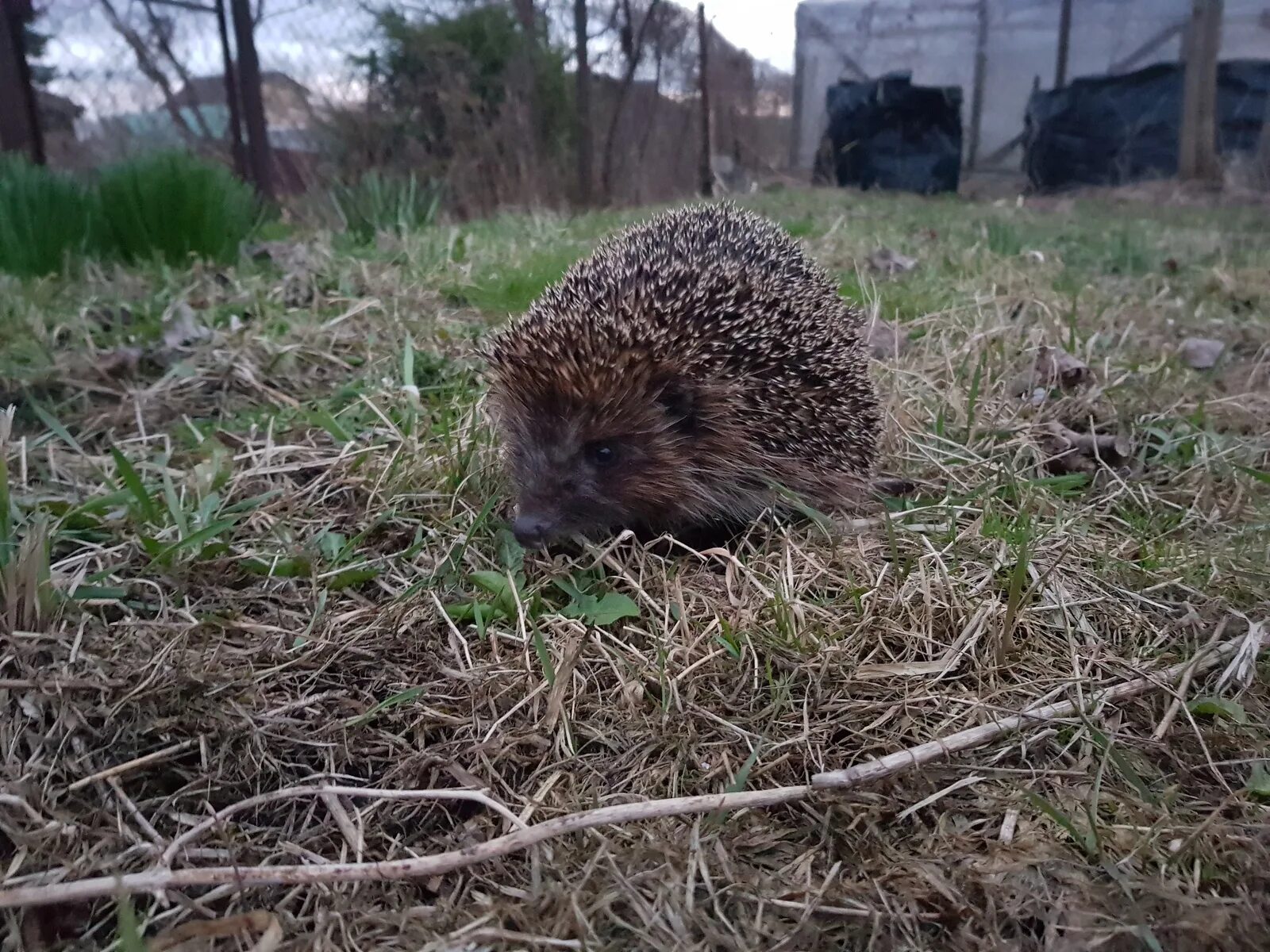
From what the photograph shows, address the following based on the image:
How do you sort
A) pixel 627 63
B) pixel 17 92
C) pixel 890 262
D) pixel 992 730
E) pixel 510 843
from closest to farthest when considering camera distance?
pixel 510 843, pixel 992 730, pixel 890 262, pixel 17 92, pixel 627 63

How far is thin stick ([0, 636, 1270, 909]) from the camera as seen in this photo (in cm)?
144

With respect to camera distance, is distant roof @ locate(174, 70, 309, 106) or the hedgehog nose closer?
the hedgehog nose

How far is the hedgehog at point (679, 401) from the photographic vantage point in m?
2.89

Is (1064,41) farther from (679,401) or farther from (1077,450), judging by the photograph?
(679,401)

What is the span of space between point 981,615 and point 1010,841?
69 centimetres

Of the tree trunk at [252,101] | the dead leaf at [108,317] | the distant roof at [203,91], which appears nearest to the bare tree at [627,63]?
the tree trunk at [252,101]

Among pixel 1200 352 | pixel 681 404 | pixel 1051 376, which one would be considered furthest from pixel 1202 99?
pixel 681 404

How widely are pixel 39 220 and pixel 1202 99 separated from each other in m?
11.4

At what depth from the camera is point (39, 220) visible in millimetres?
5336

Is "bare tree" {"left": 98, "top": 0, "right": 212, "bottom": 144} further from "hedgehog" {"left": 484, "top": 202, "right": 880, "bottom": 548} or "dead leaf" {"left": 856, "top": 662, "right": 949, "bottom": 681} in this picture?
"dead leaf" {"left": 856, "top": 662, "right": 949, "bottom": 681}

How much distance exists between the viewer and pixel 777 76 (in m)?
13.7

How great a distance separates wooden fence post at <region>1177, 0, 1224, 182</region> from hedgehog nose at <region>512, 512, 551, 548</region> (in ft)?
33.3

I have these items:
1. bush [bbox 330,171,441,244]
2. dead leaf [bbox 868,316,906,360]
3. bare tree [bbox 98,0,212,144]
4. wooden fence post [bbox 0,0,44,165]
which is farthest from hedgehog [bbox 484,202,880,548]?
bare tree [bbox 98,0,212,144]

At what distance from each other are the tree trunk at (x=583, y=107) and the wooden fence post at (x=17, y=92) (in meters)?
6.63
